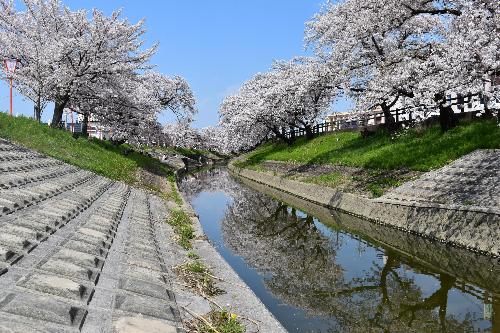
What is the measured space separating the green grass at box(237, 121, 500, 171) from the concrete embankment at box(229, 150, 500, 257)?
4.31ft

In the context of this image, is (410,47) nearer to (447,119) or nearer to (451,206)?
(447,119)

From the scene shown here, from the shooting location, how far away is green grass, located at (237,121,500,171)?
20.0 metres

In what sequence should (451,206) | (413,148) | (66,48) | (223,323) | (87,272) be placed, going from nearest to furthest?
(223,323) < (87,272) < (451,206) < (413,148) < (66,48)

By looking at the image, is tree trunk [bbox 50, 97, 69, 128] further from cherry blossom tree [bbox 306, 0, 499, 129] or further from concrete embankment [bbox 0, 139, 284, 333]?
concrete embankment [bbox 0, 139, 284, 333]

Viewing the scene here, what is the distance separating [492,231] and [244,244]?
28.2 ft

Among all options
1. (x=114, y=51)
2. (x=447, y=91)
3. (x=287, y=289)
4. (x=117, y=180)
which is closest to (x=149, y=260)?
(x=287, y=289)

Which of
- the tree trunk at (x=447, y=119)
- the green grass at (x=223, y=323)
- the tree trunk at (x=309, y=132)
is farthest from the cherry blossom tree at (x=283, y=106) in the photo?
the green grass at (x=223, y=323)

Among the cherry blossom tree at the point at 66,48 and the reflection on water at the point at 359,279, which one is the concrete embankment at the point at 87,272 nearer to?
the reflection on water at the point at 359,279

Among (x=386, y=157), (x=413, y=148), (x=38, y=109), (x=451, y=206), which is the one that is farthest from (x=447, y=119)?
(x=38, y=109)

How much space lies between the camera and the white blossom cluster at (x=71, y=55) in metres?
33.5

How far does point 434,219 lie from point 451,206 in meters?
0.97

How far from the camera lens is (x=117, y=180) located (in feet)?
80.3

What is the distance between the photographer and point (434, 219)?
1549cm

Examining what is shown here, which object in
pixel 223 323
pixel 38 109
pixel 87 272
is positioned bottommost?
pixel 223 323
